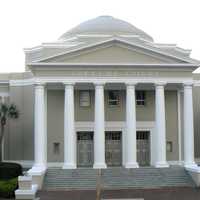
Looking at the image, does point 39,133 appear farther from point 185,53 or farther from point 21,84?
point 185,53

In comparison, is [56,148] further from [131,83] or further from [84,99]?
[131,83]

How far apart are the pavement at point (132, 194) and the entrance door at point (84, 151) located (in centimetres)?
878

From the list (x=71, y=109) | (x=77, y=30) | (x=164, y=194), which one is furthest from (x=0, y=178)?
(x=77, y=30)

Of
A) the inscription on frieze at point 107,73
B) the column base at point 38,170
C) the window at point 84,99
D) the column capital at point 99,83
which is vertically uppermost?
the inscription on frieze at point 107,73

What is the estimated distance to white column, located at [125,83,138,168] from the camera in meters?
35.5

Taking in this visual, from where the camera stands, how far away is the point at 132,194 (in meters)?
28.2

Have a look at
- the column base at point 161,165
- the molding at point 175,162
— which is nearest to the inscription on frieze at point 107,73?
the column base at point 161,165

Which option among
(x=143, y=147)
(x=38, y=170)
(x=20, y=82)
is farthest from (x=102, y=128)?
(x=20, y=82)

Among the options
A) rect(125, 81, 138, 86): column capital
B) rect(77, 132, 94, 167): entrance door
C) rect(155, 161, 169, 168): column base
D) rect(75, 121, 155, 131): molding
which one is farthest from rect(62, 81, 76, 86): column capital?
rect(155, 161, 169, 168): column base

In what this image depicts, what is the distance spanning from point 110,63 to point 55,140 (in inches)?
296

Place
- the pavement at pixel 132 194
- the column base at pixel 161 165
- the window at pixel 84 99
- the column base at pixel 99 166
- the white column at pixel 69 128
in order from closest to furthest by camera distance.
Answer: the pavement at pixel 132 194, the column base at pixel 99 166, the white column at pixel 69 128, the column base at pixel 161 165, the window at pixel 84 99

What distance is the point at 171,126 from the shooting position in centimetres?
3931

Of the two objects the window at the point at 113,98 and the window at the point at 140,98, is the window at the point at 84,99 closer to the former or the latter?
the window at the point at 113,98

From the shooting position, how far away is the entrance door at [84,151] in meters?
38.9
